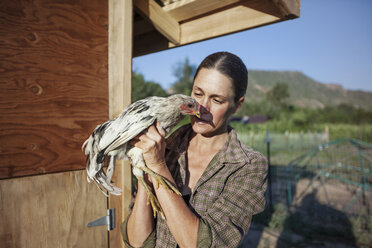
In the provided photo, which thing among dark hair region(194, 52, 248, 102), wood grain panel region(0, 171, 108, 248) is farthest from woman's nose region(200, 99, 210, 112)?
wood grain panel region(0, 171, 108, 248)

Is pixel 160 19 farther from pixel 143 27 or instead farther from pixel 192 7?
pixel 143 27

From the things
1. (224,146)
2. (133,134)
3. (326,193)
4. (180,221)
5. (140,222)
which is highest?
(133,134)

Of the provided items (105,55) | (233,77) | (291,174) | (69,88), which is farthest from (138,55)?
(291,174)

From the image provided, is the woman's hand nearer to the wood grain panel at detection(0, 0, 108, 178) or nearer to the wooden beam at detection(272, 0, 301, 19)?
the wood grain panel at detection(0, 0, 108, 178)

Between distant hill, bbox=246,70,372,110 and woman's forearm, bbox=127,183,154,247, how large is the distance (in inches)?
3029

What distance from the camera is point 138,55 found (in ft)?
10.8

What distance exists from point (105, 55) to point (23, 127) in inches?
34.9

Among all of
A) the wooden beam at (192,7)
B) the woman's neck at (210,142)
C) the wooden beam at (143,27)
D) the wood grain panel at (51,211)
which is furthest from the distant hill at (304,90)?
the wood grain panel at (51,211)

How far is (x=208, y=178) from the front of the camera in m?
1.73

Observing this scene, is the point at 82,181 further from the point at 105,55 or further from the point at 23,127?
the point at 105,55

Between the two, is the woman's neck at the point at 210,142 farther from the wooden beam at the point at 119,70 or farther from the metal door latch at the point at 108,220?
the metal door latch at the point at 108,220

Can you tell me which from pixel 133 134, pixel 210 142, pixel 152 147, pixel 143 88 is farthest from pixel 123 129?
pixel 143 88

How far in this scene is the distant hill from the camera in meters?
79.9

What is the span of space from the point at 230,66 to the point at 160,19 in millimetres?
1117
